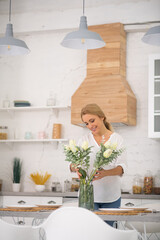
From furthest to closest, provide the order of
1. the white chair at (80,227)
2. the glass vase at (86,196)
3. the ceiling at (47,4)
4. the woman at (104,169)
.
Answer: the ceiling at (47,4) → the woman at (104,169) → the glass vase at (86,196) → the white chair at (80,227)

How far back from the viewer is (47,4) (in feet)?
18.8

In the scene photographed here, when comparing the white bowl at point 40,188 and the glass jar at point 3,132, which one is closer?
the white bowl at point 40,188

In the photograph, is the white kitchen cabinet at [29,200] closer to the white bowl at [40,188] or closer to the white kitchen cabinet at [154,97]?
the white bowl at [40,188]

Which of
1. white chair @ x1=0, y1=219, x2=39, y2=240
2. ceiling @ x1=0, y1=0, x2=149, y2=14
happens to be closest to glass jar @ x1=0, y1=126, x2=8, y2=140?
ceiling @ x1=0, y1=0, x2=149, y2=14

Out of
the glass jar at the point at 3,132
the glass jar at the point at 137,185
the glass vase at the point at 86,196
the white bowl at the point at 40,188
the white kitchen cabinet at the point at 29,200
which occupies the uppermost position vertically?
the glass jar at the point at 3,132

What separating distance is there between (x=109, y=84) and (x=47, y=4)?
5.19 feet

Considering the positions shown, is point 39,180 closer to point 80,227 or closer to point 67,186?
point 67,186

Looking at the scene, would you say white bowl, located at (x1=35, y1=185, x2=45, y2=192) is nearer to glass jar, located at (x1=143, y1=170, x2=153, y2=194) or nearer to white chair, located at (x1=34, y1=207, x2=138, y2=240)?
glass jar, located at (x1=143, y1=170, x2=153, y2=194)

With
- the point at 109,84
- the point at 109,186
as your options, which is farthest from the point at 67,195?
the point at 109,186

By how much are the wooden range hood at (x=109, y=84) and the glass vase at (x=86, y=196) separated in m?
2.30

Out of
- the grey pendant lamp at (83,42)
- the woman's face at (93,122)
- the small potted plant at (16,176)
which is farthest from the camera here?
the small potted plant at (16,176)

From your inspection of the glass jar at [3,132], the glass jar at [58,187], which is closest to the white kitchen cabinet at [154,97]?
the glass jar at [58,187]

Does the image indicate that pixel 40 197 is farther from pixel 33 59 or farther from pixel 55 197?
pixel 33 59

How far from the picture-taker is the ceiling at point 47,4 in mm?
5535
